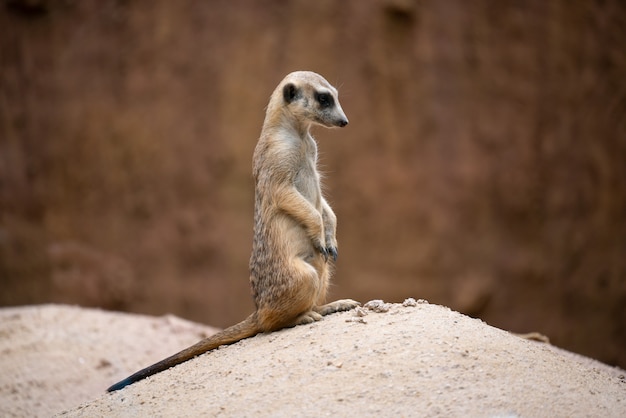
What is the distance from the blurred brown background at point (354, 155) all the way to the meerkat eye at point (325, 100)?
4604 millimetres

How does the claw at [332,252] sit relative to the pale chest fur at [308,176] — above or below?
below

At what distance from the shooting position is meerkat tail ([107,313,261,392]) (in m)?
3.95

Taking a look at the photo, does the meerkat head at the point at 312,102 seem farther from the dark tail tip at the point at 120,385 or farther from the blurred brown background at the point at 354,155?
the blurred brown background at the point at 354,155

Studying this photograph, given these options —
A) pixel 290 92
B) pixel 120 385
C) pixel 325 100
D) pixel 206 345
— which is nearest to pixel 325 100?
pixel 325 100

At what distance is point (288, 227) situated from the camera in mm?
3904

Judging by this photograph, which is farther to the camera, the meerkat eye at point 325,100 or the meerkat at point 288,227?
the meerkat eye at point 325,100

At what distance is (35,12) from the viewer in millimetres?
9188

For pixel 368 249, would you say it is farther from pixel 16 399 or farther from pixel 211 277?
pixel 16 399

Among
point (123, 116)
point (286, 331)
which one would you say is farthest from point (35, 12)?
point (286, 331)

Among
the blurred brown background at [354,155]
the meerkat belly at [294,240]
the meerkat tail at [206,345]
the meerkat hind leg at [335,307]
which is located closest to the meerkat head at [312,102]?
the meerkat belly at [294,240]

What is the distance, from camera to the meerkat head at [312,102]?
13.2ft

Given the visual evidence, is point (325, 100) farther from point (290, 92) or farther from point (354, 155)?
point (354, 155)

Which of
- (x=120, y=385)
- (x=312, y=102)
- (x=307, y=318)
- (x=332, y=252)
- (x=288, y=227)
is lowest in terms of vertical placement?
(x=120, y=385)

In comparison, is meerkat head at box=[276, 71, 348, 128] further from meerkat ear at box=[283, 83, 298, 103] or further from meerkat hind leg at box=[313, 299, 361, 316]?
meerkat hind leg at box=[313, 299, 361, 316]
